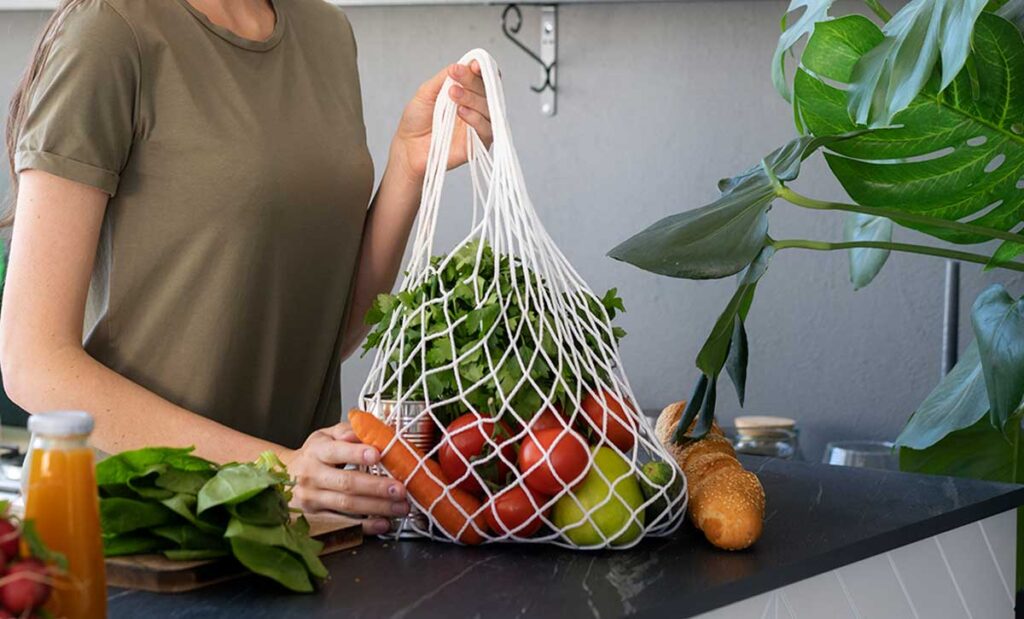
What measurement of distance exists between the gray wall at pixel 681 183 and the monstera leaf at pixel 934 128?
44.3 inches

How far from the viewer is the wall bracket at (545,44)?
2748mm

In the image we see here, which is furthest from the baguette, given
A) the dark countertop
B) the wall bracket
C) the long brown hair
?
the wall bracket

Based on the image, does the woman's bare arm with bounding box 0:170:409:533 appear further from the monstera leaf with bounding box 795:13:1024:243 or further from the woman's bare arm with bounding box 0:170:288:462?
the monstera leaf with bounding box 795:13:1024:243

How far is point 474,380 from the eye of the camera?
0.99m

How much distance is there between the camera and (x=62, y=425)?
0.69m

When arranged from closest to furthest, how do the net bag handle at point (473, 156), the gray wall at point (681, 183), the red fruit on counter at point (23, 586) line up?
the red fruit on counter at point (23, 586) < the net bag handle at point (473, 156) < the gray wall at point (681, 183)

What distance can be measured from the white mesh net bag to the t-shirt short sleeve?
37 cm

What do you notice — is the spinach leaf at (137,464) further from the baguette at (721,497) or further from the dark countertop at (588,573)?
the baguette at (721,497)

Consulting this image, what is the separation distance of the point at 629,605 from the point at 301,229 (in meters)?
0.71

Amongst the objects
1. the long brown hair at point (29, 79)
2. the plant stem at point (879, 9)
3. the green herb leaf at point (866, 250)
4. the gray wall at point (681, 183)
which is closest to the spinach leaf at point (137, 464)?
the long brown hair at point (29, 79)

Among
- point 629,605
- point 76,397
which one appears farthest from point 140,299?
point 629,605

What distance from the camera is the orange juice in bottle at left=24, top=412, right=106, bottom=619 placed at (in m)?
Result: 0.70

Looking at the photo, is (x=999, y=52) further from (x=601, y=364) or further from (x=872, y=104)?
(x=601, y=364)

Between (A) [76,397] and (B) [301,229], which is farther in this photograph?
(B) [301,229]
